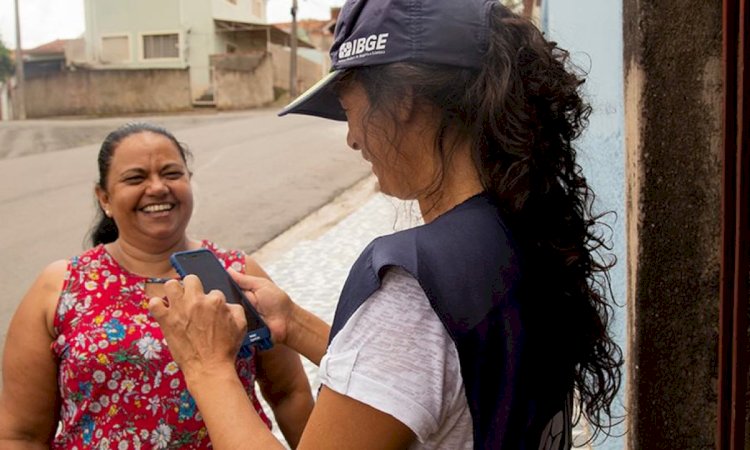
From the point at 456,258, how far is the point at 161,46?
124 ft

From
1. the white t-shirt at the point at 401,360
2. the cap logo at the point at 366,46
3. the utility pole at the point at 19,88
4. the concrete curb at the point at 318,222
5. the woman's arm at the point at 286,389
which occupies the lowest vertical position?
the concrete curb at the point at 318,222

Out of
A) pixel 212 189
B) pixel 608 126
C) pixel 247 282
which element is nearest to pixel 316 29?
pixel 212 189

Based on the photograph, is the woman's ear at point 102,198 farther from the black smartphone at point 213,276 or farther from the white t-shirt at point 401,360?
the white t-shirt at point 401,360

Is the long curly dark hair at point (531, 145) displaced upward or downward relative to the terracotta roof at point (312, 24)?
downward

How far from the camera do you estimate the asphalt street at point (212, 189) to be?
27.5 ft

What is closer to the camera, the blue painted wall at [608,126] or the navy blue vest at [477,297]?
the navy blue vest at [477,297]

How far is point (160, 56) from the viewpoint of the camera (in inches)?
1447

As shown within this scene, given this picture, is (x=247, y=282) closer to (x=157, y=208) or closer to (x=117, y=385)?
(x=117, y=385)

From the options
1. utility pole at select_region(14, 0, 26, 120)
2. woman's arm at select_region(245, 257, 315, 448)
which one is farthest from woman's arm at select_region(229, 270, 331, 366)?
utility pole at select_region(14, 0, 26, 120)

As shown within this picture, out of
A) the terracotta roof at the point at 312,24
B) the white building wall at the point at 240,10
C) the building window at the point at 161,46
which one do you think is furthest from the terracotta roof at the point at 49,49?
the terracotta roof at the point at 312,24

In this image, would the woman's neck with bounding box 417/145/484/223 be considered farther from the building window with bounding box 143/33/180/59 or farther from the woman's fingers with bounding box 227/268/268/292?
the building window with bounding box 143/33/180/59

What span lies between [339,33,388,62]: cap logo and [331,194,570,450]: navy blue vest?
0.27 metres

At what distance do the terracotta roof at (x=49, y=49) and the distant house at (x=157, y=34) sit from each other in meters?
5.71

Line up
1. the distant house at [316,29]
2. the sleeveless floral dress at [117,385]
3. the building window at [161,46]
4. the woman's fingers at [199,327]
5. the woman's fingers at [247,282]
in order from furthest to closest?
the distant house at [316,29]
the building window at [161,46]
the sleeveless floral dress at [117,385]
the woman's fingers at [247,282]
the woman's fingers at [199,327]
